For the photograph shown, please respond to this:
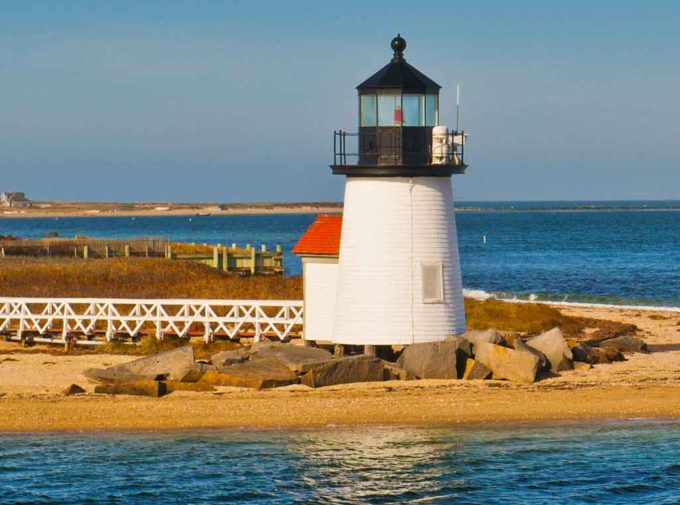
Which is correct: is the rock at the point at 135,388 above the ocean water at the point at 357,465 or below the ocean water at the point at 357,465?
above

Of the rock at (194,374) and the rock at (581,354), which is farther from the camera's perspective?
the rock at (581,354)

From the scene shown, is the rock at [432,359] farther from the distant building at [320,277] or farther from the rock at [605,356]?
the rock at [605,356]

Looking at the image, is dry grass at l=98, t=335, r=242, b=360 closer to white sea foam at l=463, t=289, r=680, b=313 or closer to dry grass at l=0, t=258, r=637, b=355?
dry grass at l=0, t=258, r=637, b=355

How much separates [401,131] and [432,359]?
4.28 m

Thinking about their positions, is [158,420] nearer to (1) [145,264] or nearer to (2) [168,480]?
(2) [168,480]

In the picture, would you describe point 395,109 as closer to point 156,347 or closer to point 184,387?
point 184,387

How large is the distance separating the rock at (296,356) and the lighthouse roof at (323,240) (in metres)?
2.07

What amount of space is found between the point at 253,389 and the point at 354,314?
2.47 m

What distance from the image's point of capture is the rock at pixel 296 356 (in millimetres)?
22609

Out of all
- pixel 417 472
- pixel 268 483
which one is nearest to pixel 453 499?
pixel 417 472

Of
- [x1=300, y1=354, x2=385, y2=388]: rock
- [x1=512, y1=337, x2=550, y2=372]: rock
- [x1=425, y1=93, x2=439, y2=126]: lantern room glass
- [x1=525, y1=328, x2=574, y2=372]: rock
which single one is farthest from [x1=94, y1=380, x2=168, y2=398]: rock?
[x1=525, y1=328, x2=574, y2=372]: rock

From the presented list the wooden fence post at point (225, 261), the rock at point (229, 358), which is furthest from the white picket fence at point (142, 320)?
the wooden fence post at point (225, 261)

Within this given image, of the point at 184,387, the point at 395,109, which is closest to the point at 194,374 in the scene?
the point at 184,387

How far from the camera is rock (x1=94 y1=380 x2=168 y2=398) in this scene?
851 inches
